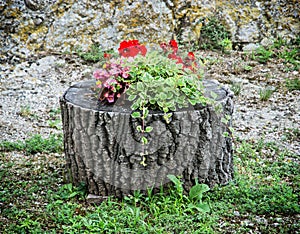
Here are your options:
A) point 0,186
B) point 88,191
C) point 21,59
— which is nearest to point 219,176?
point 88,191

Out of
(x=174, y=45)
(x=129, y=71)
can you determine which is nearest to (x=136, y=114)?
(x=129, y=71)

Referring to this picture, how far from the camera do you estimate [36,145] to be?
4207mm

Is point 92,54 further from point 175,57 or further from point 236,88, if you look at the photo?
point 175,57

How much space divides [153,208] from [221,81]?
3.44 meters

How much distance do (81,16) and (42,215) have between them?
14.7 feet

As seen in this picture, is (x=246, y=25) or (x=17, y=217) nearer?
(x=17, y=217)

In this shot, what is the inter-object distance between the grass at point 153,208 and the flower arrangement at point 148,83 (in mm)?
502

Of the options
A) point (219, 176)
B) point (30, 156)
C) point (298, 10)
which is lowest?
point (30, 156)

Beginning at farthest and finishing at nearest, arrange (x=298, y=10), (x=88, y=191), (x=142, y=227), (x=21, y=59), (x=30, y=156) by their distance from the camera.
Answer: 1. (x=298, y=10)
2. (x=21, y=59)
3. (x=30, y=156)
4. (x=88, y=191)
5. (x=142, y=227)

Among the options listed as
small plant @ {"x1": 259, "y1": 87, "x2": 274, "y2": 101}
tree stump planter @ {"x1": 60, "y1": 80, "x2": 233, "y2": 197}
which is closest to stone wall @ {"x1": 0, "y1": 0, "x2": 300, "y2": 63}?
small plant @ {"x1": 259, "y1": 87, "x2": 274, "y2": 101}

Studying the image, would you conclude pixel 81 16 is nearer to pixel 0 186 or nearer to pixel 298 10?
pixel 298 10

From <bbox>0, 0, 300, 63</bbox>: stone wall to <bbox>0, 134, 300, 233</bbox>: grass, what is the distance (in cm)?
349

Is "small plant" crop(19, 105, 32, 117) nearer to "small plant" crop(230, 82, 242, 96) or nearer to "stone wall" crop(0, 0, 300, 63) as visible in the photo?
"stone wall" crop(0, 0, 300, 63)

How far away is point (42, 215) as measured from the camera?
116 inches
